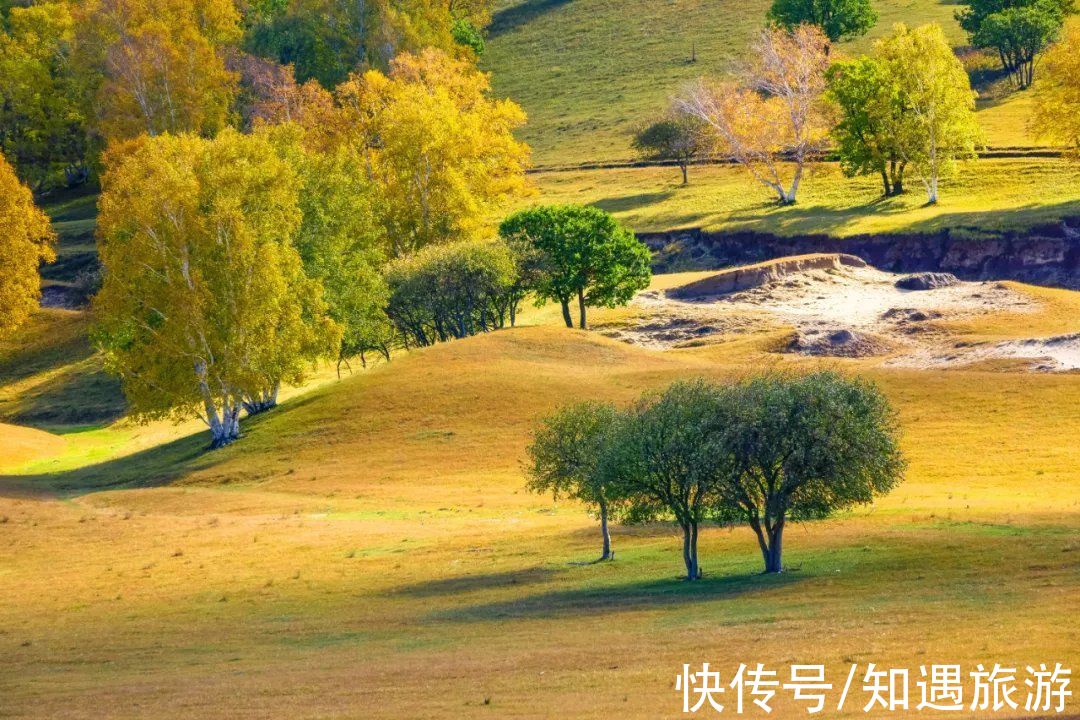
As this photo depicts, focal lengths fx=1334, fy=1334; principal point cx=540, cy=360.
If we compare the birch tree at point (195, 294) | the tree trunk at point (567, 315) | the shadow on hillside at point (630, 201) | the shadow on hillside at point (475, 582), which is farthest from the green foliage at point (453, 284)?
→ the shadow on hillside at point (475, 582)

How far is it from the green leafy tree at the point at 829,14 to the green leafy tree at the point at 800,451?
415ft

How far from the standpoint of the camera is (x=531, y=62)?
7466 inches

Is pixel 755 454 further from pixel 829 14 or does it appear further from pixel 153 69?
pixel 829 14

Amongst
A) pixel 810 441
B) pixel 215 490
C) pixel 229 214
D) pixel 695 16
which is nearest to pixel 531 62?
pixel 695 16

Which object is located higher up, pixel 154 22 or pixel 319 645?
pixel 154 22

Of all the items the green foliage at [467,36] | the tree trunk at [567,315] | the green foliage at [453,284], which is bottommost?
the tree trunk at [567,315]

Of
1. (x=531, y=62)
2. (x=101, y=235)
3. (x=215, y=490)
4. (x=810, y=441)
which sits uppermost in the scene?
(x=531, y=62)

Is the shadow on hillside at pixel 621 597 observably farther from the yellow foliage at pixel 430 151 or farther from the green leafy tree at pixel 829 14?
the green leafy tree at pixel 829 14

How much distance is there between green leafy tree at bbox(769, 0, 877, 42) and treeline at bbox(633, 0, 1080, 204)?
4.7 inches

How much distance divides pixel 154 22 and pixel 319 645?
11777cm

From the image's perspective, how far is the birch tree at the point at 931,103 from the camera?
122250mm

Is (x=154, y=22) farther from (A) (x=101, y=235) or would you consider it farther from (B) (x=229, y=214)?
(B) (x=229, y=214)

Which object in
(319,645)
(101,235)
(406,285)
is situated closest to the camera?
(319,645)

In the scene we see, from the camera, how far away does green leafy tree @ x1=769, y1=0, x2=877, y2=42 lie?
15812 cm
